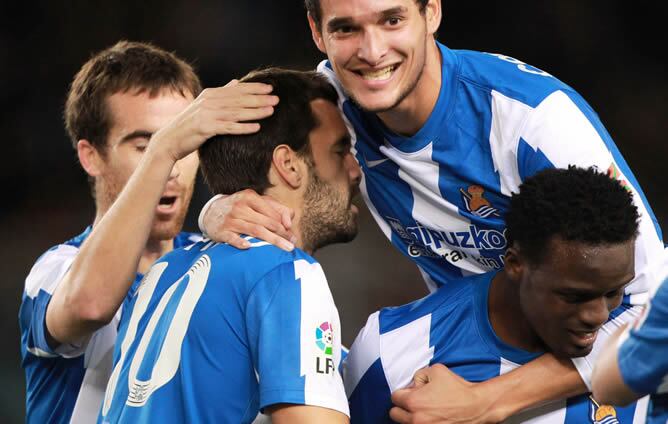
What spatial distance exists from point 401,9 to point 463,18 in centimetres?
453

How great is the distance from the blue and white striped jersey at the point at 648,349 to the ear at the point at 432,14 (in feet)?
4.37

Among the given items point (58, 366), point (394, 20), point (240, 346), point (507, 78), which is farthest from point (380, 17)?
point (58, 366)

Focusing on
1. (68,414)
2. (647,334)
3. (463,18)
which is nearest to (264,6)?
(463,18)

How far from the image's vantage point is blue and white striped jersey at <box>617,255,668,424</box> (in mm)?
1688

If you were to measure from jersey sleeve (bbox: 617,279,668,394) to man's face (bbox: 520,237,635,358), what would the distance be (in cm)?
52

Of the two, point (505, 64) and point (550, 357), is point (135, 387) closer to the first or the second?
point (550, 357)

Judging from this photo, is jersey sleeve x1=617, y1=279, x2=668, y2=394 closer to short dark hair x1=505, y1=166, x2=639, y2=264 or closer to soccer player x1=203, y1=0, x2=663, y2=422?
short dark hair x1=505, y1=166, x2=639, y2=264

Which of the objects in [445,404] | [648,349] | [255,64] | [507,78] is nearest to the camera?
[648,349]

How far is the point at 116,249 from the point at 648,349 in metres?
1.58

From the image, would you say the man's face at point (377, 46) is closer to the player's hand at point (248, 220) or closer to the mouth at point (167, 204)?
the player's hand at point (248, 220)

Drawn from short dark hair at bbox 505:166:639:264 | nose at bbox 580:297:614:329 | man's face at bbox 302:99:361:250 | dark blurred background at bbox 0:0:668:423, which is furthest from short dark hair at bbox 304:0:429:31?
dark blurred background at bbox 0:0:668:423

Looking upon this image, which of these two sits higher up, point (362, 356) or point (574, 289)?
point (574, 289)

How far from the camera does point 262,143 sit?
268cm

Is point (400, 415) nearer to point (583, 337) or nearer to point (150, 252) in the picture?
point (583, 337)
